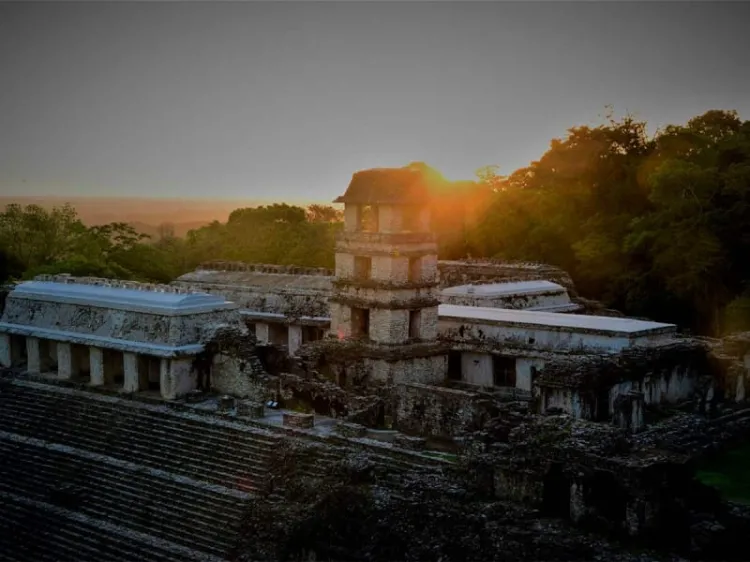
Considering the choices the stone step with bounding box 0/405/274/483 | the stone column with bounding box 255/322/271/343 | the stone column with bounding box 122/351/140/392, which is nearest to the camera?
the stone step with bounding box 0/405/274/483

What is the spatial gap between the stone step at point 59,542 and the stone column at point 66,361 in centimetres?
526

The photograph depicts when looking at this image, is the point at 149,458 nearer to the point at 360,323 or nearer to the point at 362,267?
the point at 360,323

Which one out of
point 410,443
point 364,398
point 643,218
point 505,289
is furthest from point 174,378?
point 643,218

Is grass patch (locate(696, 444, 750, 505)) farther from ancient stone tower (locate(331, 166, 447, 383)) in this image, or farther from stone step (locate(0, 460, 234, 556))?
stone step (locate(0, 460, 234, 556))

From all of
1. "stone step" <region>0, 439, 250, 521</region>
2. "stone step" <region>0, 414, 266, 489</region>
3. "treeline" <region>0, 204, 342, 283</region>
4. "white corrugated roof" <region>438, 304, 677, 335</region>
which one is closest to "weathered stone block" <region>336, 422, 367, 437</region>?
"stone step" <region>0, 414, 266, 489</region>

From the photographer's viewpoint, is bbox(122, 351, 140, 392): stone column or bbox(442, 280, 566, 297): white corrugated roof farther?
bbox(442, 280, 566, 297): white corrugated roof

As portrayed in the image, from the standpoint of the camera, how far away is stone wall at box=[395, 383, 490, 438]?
2008cm

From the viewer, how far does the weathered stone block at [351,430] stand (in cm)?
1992

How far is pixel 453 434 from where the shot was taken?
20.5 m

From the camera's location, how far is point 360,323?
85.3 feet

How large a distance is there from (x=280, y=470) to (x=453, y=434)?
A: 12.0ft

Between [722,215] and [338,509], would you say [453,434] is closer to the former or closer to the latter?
[338,509]

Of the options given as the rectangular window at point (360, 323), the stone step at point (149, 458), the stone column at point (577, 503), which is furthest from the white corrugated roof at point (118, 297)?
the stone column at point (577, 503)

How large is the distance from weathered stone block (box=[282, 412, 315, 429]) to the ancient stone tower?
12.8 ft
